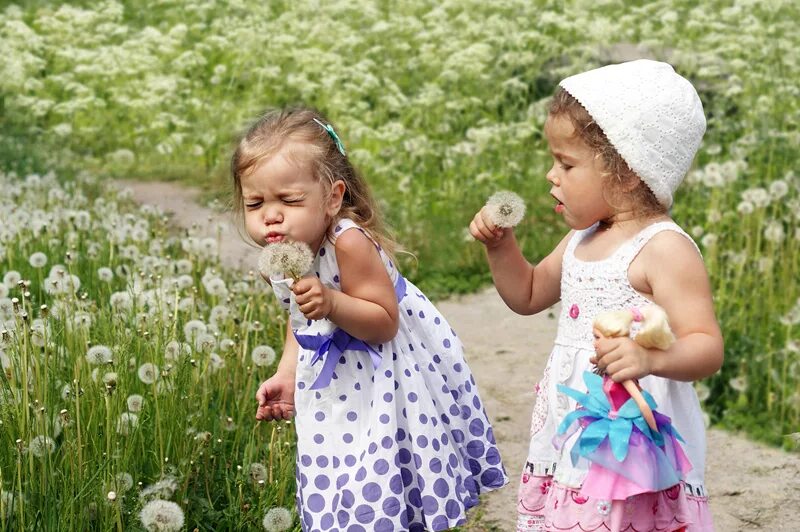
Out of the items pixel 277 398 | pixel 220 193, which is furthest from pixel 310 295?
pixel 220 193

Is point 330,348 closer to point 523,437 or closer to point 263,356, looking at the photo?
point 263,356

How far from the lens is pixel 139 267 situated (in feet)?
14.8

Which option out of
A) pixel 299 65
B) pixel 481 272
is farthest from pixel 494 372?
pixel 299 65

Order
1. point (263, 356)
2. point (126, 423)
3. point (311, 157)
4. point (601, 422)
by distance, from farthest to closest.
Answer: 1. point (263, 356)
2. point (126, 423)
3. point (311, 157)
4. point (601, 422)

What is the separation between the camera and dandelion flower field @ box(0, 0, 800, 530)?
3008 millimetres

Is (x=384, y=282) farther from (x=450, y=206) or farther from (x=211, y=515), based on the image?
(x=450, y=206)

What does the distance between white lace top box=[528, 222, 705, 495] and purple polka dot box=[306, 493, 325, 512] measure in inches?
19.5

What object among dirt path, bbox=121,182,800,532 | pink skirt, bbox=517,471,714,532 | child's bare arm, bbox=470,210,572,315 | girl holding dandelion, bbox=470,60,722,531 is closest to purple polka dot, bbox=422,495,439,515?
girl holding dandelion, bbox=470,60,722,531

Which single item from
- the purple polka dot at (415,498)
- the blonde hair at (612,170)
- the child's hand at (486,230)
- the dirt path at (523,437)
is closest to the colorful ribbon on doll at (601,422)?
the blonde hair at (612,170)

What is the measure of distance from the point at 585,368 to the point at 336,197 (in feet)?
2.31

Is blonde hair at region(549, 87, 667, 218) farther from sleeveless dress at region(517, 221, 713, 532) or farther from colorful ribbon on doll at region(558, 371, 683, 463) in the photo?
colorful ribbon on doll at region(558, 371, 683, 463)

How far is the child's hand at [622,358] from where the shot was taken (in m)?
2.09

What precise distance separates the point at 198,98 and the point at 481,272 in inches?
172

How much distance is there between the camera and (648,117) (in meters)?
2.38
